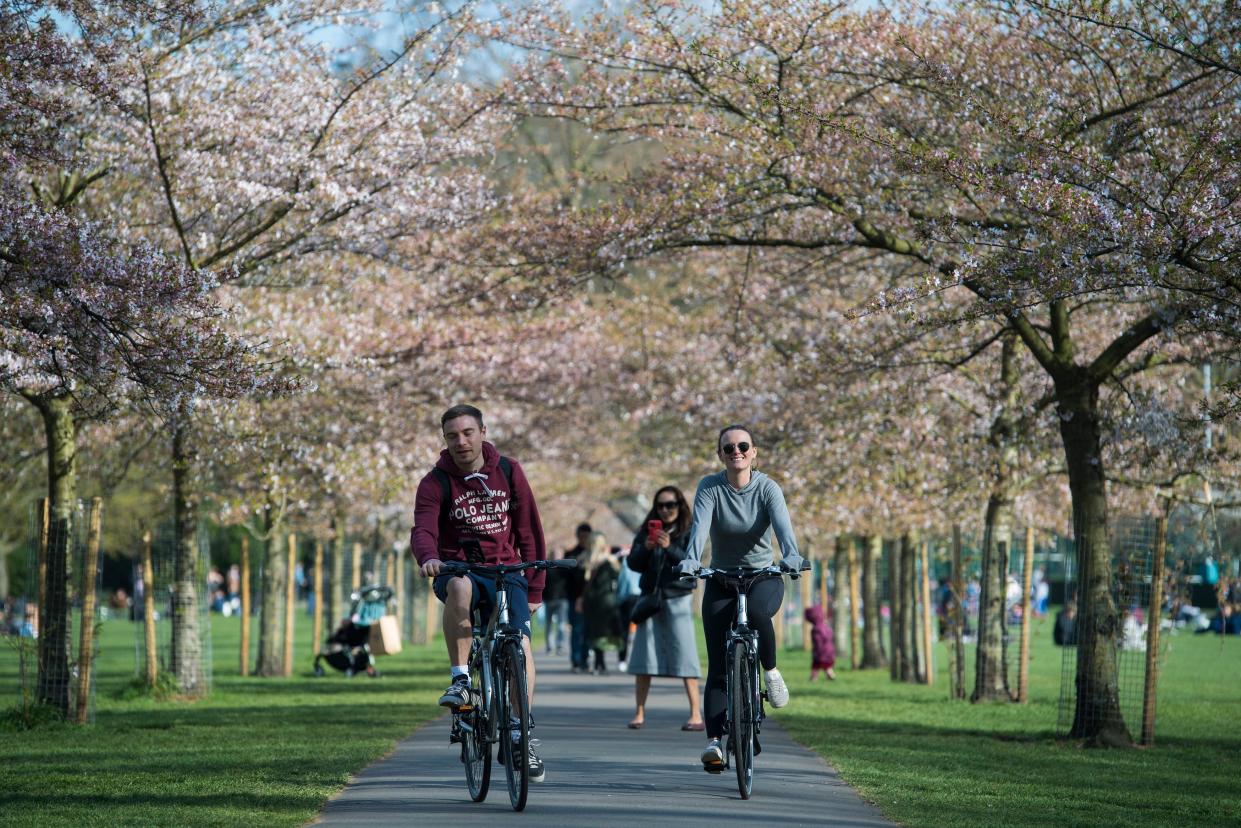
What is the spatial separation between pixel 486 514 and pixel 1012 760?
204 inches

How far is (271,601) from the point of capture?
22.6 metres

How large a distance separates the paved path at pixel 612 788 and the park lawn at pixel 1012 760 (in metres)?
0.27

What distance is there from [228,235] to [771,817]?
10063 millimetres

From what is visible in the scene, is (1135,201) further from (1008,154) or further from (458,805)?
(458,805)

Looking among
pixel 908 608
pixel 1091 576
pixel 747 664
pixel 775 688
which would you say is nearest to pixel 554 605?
pixel 908 608

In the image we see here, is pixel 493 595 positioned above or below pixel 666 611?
above

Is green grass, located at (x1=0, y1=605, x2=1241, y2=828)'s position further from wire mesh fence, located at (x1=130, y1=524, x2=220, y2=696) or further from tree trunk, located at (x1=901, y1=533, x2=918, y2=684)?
tree trunk, located at (x1=901, y1=533, x2=918, y2=684)

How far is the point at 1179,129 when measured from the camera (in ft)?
39.6

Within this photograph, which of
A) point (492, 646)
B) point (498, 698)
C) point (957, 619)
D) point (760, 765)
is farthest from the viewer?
point (957, 619)

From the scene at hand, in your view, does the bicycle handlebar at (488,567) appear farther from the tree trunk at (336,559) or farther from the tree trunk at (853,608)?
the tree trunk at (853,608)

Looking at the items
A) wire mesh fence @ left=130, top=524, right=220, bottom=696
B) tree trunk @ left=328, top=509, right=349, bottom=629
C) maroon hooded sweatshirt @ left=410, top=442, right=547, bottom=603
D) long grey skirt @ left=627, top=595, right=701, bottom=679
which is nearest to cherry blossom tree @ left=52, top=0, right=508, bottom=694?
wire mesh fence @ left=130, top=524, right=220, bottom=696

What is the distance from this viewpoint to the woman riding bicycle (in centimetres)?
922

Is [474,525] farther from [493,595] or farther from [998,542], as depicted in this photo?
[998,542]

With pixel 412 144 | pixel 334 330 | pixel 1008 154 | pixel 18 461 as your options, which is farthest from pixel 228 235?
pixel 1008 154
